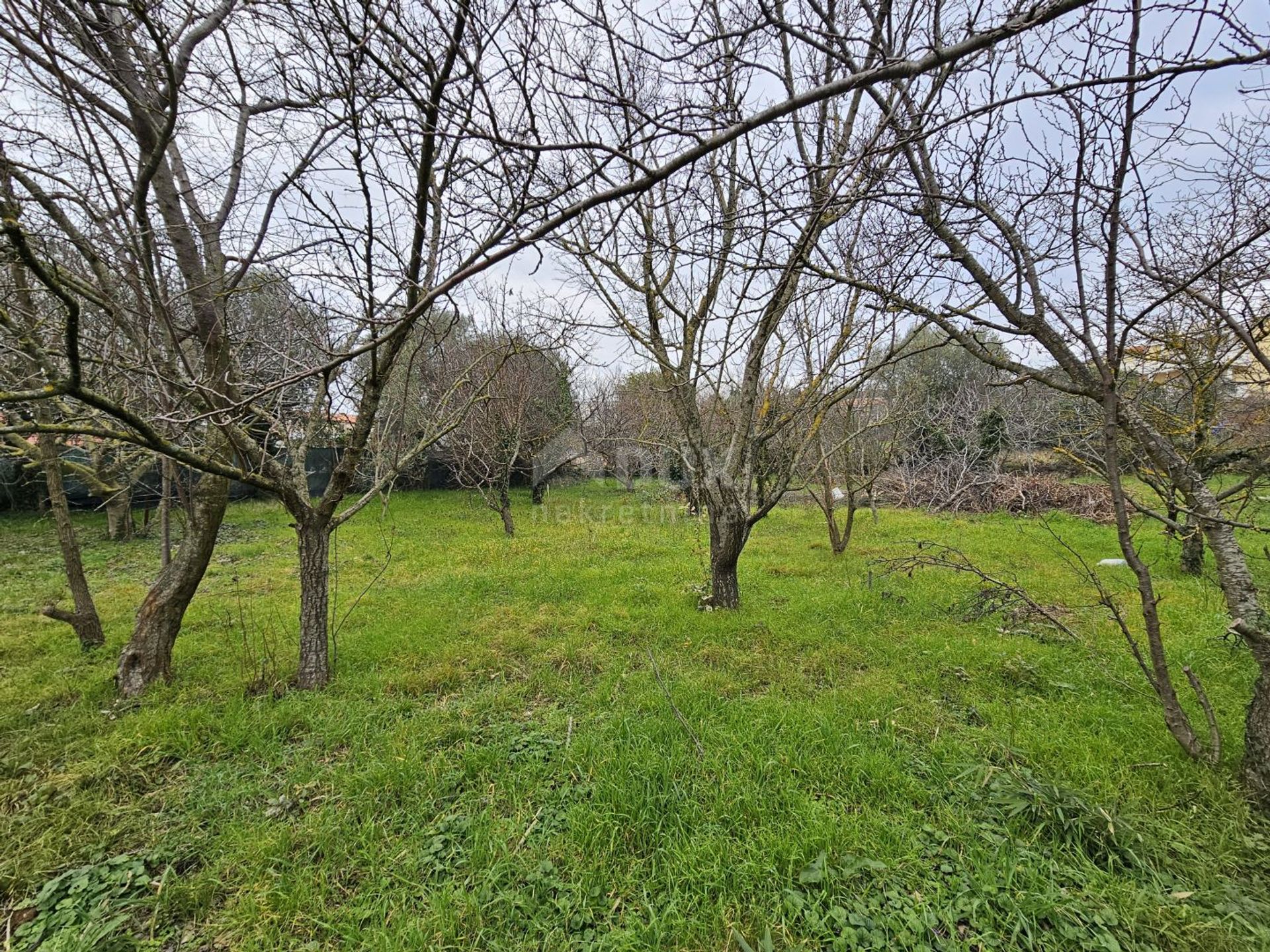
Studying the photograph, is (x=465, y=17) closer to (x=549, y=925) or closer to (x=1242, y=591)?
(x=549, y=925)

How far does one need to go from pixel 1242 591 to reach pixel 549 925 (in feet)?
10.9

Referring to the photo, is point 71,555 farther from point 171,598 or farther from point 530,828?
point 530,828

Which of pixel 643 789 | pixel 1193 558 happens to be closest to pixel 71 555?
pixel 643 789

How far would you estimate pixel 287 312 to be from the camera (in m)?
3.43

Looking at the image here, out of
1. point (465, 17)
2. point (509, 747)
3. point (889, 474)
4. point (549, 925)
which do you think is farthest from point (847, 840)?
point (889, 474)

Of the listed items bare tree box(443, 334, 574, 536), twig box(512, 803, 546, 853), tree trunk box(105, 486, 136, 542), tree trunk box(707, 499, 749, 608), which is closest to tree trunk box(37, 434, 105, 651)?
twig box(512, 803, 546, 853)

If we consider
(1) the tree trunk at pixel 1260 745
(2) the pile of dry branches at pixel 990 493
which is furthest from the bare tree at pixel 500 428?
(2) the pile of dry branches at pixel 990 493

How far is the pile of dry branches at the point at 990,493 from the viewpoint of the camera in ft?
37.4

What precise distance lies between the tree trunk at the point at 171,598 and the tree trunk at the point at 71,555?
1037 mm

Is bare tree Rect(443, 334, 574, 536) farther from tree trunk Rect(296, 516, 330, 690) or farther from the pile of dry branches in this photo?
the pile of dry branches

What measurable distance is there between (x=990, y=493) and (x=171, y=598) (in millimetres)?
15712


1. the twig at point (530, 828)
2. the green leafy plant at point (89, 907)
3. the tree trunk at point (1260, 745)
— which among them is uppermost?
the tree trunk at point (1260, 745)

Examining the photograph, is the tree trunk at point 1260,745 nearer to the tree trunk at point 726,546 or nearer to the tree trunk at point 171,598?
the tree trunk at point 726,546

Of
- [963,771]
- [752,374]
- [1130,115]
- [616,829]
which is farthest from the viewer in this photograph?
[752,374]
